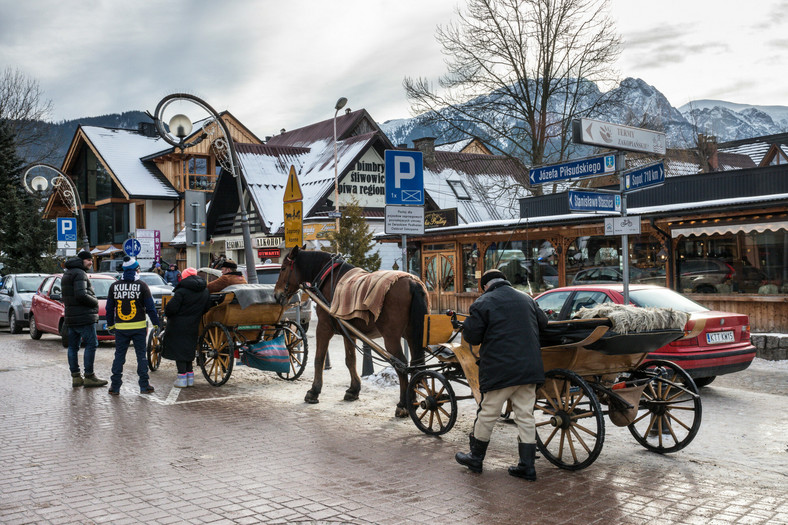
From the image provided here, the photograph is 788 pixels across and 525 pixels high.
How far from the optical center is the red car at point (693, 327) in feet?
32.4

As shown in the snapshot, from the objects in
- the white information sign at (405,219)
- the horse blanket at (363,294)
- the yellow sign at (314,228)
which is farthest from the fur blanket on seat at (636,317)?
the yellow sign at (314,228)

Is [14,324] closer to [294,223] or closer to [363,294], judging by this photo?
[294,223]

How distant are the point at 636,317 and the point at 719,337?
14.5 ft

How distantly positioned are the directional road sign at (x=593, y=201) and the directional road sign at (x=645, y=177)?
433 millimetres

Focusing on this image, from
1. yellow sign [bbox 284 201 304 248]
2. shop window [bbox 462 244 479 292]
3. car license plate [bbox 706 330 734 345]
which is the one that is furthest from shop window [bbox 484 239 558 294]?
car license plate [bbox 706 330 734 345]

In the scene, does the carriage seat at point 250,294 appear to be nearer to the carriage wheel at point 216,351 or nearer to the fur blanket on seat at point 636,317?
the carriage wheel at point 216,351

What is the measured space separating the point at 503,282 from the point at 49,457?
15.1 ft

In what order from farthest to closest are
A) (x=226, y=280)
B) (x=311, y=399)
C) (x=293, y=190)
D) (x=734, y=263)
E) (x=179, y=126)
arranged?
(x=179, y=126) → (x=734, y=263) → (x=293, y=190) → (x=226, y=280) → (x=311, y=399)

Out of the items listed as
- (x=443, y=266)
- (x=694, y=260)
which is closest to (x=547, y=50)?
(x=443, y=266)

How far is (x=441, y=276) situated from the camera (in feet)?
84.3

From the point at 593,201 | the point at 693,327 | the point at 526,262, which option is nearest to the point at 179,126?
the point at 526,262

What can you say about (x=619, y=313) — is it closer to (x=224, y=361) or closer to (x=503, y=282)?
(x=503, y=282)

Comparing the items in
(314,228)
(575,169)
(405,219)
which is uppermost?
(314,228)

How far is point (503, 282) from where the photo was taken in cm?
653
